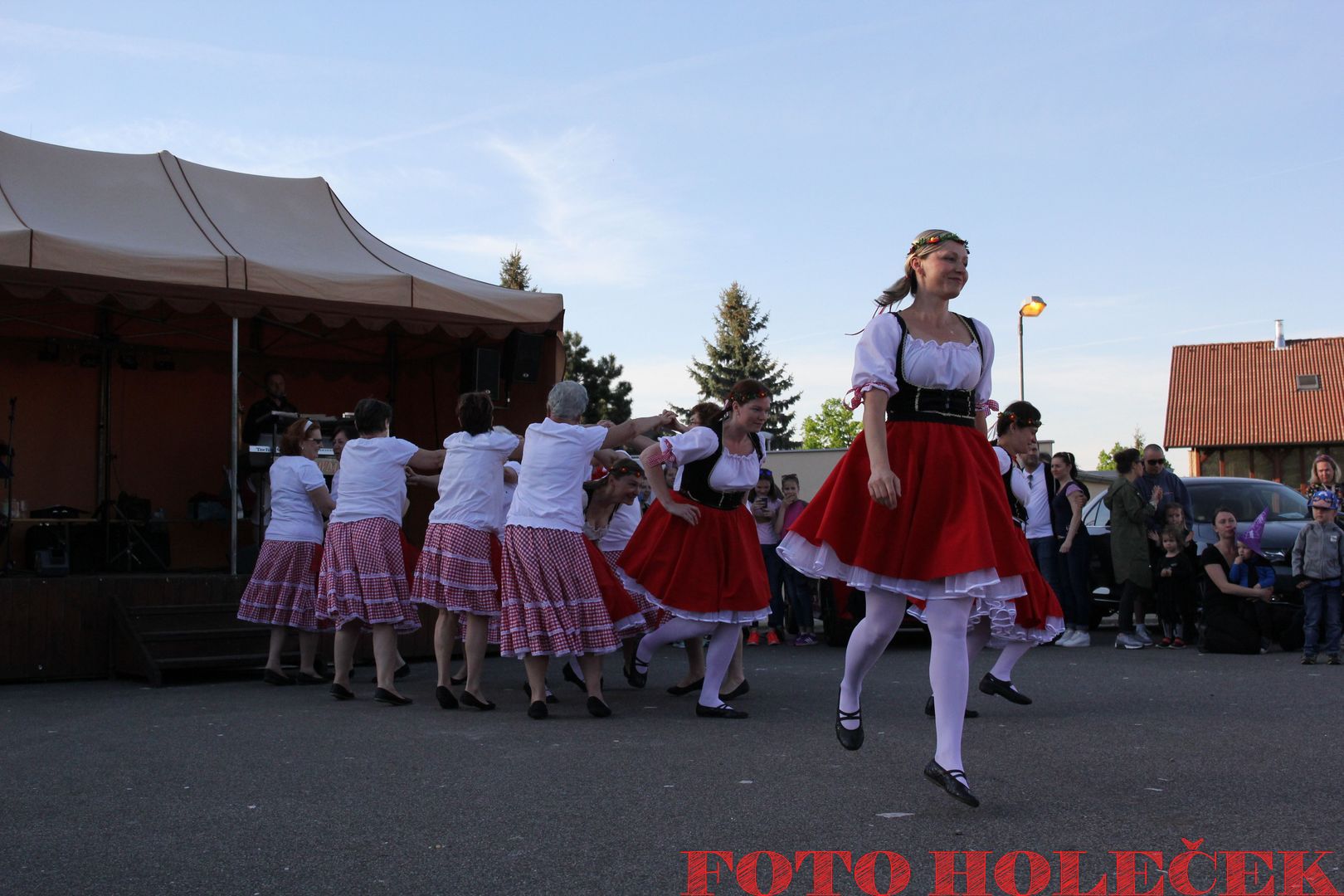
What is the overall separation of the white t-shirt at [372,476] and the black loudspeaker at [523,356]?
441 cm

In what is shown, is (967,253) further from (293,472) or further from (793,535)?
(293,472)

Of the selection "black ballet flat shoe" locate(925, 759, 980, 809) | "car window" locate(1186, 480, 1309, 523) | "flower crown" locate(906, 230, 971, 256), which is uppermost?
"flower crown" locate(906, 230, 971, 256)

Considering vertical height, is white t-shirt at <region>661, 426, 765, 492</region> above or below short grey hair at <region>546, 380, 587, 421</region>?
below

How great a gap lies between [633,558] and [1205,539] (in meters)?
7.17

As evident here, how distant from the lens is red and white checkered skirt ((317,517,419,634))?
26.0 ft

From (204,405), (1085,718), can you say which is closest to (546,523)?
(1085,718)

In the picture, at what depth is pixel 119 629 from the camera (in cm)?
959

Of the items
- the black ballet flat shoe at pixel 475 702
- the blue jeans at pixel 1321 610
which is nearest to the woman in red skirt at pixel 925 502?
the black ballet flat shoe at pixel 475 702

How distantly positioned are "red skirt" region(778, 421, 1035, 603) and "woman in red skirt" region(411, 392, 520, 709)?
3350 millimetres

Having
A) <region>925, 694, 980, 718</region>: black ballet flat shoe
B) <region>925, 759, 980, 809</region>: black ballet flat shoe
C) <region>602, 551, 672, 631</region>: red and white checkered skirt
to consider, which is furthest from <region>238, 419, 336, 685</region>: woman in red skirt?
<region>925, 759, 980, 809</region>: black ballet flat shoe

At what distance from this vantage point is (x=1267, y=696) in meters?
7.29

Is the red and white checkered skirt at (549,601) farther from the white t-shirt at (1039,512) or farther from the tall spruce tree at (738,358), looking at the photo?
the tall spruce tree at (738,358)

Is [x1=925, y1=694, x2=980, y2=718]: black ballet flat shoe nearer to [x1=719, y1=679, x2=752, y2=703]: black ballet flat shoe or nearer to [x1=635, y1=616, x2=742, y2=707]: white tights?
[x1=635, y1=616, x2=742, y2=707]: white tights

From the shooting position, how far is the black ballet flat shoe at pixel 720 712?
22.1 ft
